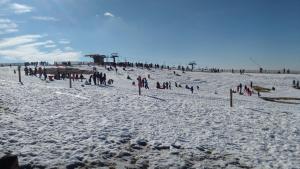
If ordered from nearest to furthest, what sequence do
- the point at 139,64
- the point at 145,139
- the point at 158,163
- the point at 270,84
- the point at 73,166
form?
the point at 73,166, the point at 158,163, the point at 145,139, the point at 270,84, the point at 139,64

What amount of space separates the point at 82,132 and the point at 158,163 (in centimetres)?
391

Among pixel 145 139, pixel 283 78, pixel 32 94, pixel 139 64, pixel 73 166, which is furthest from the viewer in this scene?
pixel 139 64

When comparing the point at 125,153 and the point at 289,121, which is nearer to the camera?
the point at 125,153

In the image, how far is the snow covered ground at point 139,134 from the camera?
12.2 meters

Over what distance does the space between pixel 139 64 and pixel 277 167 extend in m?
77.8

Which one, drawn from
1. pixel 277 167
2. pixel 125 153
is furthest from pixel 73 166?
pixel 277 167

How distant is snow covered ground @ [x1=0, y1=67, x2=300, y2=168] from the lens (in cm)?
1220

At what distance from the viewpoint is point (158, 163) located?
12.1 meters

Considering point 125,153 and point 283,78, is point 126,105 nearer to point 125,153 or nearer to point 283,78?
point 125,153

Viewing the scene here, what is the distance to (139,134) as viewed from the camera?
15.3 metres

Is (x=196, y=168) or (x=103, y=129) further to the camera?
(x=103, y=129)

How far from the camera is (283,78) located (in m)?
81.2

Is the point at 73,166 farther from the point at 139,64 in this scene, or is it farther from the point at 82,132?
the point at 139,64

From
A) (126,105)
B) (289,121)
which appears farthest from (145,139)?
(289,121)
